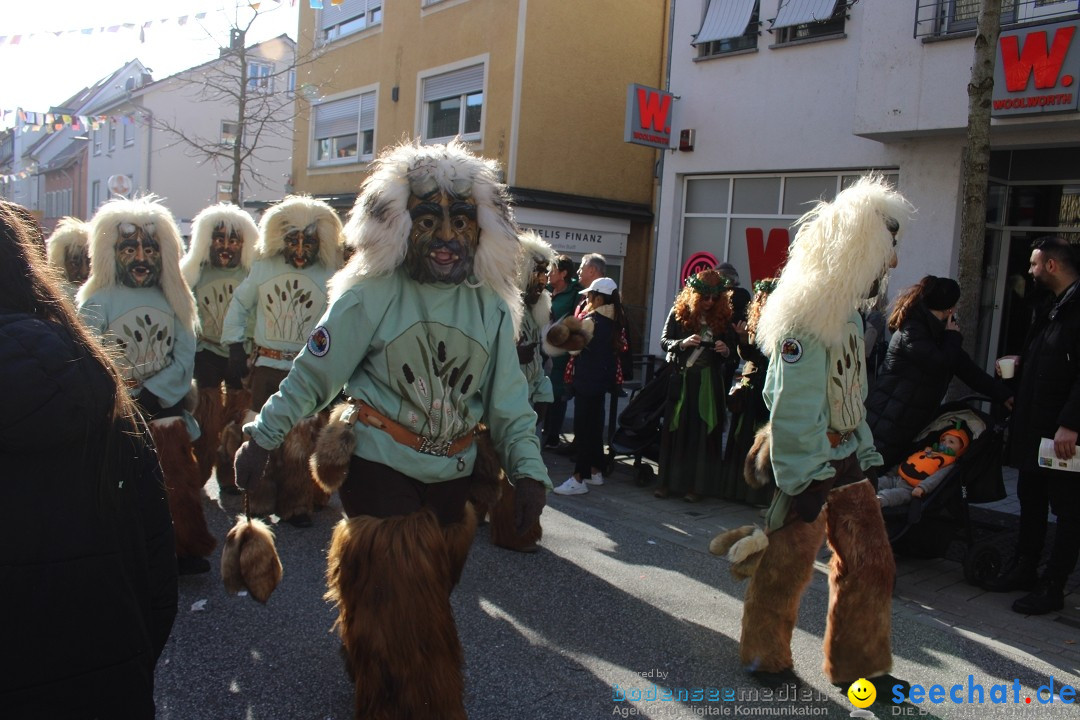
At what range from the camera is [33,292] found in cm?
171

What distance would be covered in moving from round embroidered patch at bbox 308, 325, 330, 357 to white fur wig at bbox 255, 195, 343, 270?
3.18 meters

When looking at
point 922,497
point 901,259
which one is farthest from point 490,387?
point 901,259

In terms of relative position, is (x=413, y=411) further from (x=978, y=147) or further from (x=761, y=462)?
(x=978, y=147)

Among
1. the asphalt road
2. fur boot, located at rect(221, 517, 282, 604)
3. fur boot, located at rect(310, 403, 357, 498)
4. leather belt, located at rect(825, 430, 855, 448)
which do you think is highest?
leather belt, located at rect(825, 430, 855, 448)

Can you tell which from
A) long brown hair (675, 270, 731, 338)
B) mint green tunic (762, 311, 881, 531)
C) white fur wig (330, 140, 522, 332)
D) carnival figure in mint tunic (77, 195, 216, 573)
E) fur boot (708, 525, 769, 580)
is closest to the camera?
white fur wig (330, 140, 522, 332)

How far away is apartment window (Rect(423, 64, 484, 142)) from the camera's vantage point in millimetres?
17062

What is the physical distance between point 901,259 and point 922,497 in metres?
5.78

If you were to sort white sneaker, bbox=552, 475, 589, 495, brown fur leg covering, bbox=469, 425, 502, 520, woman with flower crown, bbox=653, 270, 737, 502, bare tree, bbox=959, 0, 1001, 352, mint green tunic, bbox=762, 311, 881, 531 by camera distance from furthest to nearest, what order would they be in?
1. white sneaker, bbox=552, 475, 589, 495
2. woman with flower crown, bbox=653, 270, 737, 502
3. bare tree, bbox=959, 0, 1001, 352
4. mint green tunic, bbox=762, 311, 881, 531
5. brown fur leg covering, bbox=469, 425, 502, 520

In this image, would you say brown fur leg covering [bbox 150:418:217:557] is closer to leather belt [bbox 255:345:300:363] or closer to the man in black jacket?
leather belt [bbox 255:345:300:363]

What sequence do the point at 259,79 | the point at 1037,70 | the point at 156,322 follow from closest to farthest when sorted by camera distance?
the point at 156,322, the point at 1037,70, the point at 259,79

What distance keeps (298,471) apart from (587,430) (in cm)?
256

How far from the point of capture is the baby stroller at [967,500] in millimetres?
5254

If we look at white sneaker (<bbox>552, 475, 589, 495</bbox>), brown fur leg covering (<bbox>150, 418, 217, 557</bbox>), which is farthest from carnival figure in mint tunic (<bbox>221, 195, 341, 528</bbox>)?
white sneaker (<bbox>552, 475, 589, 495</bbox>)

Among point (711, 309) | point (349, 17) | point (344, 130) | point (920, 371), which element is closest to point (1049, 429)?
point (920, 371)
